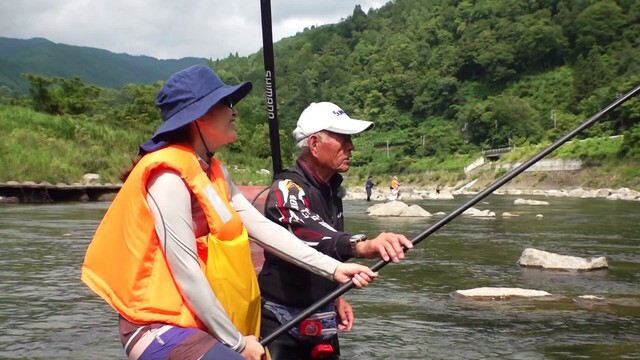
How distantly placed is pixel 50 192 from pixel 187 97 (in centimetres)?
3139

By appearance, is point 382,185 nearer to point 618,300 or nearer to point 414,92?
point 414,92

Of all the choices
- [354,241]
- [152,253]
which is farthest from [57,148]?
[152,253]

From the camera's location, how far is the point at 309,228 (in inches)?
133

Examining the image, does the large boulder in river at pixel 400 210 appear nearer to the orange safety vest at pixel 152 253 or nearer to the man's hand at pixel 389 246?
the man's hand at pixel 389 246

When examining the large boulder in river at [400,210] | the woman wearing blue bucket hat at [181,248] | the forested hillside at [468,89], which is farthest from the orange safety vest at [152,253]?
the forested hillside at [468,89]

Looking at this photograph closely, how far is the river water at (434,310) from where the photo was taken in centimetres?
629

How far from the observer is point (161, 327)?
2.45 metres

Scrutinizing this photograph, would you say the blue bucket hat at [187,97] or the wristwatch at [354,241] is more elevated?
Answer: the blue bucket hat at [187,97]

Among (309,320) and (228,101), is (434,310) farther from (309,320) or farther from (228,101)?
(228,101)

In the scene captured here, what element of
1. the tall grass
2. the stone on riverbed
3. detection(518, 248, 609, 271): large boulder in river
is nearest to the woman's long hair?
the stone on riverbed

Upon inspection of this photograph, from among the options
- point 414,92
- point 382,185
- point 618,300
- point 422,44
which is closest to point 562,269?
point 618,300

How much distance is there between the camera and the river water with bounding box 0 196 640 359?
20.6 ft

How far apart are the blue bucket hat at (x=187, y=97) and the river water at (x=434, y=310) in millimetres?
3840

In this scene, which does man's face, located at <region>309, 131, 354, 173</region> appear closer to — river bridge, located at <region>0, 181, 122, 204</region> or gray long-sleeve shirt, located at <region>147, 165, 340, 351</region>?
gray long-sleeve shirt, located at <region>147, 165, 340, 351</region>
